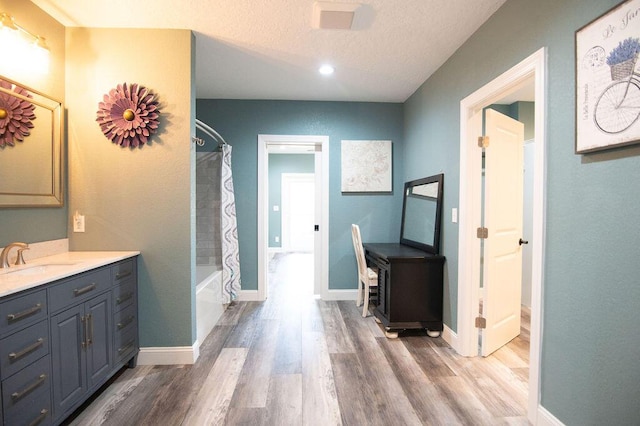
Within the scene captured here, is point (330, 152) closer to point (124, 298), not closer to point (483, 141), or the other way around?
point (483, 141)

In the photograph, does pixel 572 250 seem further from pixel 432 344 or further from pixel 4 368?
pixel 4 368

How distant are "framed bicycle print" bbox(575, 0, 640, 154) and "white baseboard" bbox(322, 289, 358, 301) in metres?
2.99

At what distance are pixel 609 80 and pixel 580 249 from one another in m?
0.75

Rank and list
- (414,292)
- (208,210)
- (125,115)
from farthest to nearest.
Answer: (208,210)
(414,292)
(125,115)

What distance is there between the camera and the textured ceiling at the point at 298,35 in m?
2.03

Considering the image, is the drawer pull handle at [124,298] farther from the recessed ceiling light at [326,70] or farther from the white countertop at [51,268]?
the recessed ceiling light at [326,70]

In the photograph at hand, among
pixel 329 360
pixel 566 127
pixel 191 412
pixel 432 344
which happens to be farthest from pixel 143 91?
pixel 432 344

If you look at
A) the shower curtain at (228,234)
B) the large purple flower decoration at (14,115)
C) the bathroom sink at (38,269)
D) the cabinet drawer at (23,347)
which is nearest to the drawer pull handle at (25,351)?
the cabinet drawer at (23,347)

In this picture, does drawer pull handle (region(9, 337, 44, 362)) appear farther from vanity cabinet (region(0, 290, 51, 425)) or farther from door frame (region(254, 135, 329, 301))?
door frame (region(254, 135, 329, 301))

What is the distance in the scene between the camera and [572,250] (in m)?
1.47

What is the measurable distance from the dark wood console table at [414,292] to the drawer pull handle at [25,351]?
243 cm

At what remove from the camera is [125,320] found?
214cm

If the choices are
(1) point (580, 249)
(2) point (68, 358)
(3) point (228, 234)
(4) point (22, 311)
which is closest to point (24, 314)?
(4) point (22, 311)

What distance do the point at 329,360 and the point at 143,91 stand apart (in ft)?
8.26
